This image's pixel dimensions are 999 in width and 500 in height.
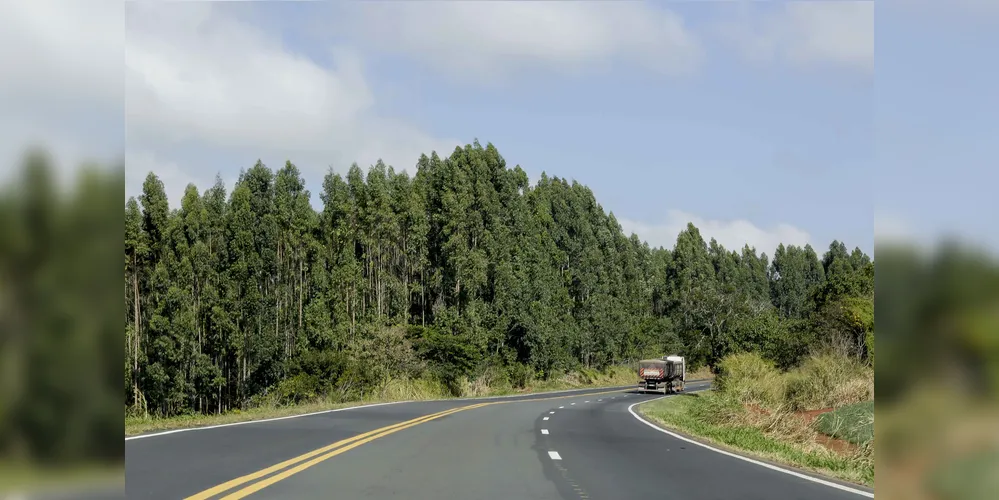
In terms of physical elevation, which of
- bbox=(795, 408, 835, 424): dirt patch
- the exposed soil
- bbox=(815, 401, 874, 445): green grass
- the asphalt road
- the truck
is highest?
the asphalt road

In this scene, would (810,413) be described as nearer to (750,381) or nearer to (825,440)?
(750,381)

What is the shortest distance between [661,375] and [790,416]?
3594 cm

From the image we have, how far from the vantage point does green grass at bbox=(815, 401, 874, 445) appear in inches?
811

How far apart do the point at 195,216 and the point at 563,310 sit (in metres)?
39.5

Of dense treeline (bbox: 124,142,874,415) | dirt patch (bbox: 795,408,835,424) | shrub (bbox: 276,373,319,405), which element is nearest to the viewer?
dirt patch (bbox: 795,408,835,424)

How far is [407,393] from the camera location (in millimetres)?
47219

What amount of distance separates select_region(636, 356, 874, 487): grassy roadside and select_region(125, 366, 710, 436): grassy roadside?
39.5 ft

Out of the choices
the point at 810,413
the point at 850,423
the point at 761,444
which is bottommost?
the point at 810,413

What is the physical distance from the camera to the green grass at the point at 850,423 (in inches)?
811

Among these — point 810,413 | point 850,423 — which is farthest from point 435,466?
point 810,413
